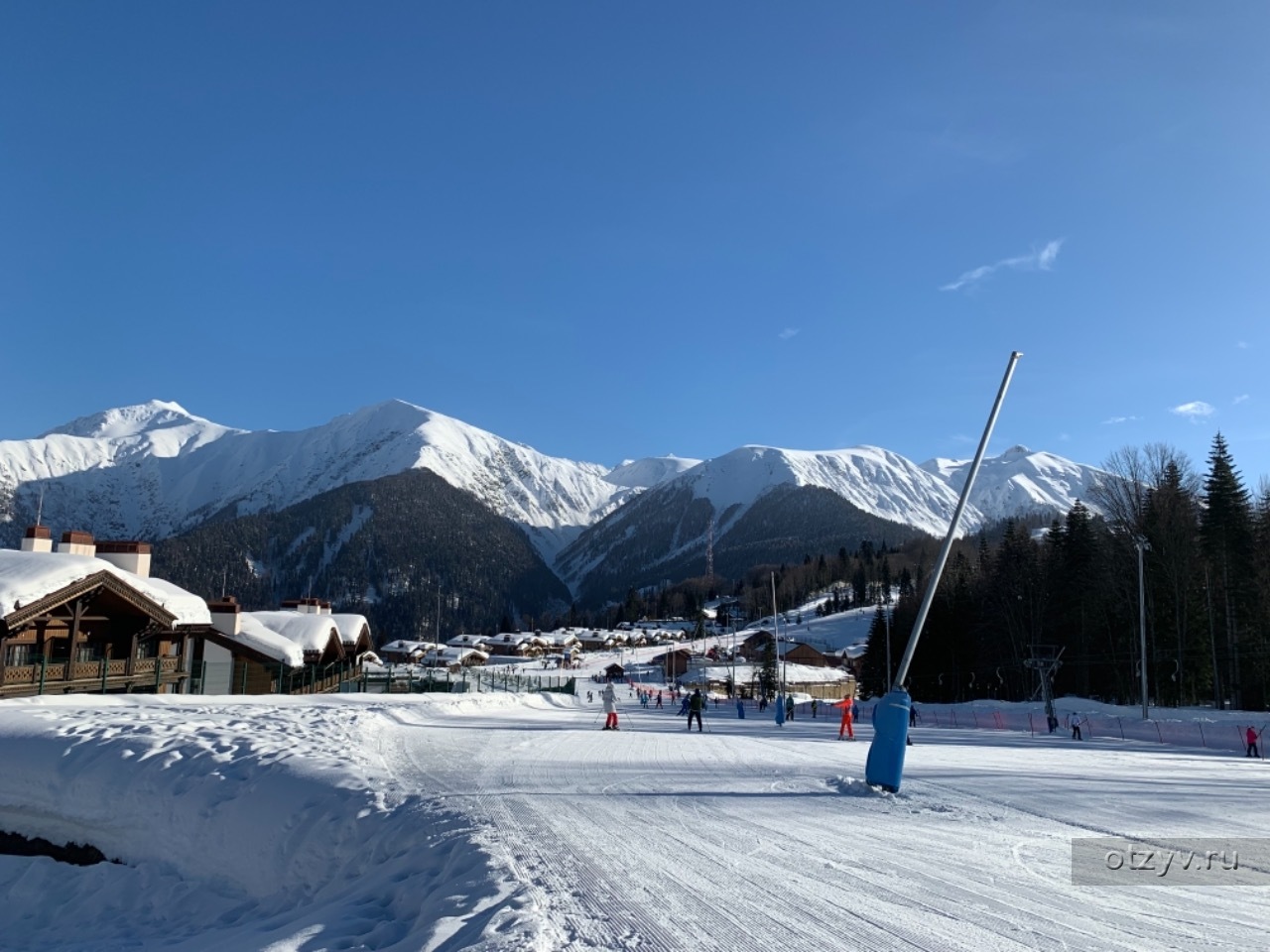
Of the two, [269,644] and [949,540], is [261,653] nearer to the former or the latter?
[269,644]

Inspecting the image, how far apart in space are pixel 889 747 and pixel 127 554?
35.8m

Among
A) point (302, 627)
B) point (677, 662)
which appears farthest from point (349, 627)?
point (677, 662)

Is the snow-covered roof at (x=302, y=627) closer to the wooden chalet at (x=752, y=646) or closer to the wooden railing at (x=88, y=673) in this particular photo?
the wooden railing at (x=88, y=673)

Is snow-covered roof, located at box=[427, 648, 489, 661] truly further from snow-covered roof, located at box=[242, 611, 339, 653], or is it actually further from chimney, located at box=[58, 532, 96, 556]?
chimney, located at box=[58, 532, 96, 556]

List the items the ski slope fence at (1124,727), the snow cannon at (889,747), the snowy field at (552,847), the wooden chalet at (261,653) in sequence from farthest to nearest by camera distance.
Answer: the wooden chalet at (261,653), the ski slope fence at (1124,727), the snow cannon at (889,747), the snowy field at (552,847)

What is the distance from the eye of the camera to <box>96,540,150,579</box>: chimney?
3619 centimetres

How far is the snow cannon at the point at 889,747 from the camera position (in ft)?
39.0

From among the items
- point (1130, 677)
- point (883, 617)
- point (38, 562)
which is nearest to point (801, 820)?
point (38, 562)

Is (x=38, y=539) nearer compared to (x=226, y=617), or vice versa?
(x=38, y=539)

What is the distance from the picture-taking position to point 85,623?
A: 99.6 feet

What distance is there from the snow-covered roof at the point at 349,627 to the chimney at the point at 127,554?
17.9 metres

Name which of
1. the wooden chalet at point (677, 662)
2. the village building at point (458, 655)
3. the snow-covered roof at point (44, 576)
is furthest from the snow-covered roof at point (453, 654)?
the snow-covered roof at point (44, 576)

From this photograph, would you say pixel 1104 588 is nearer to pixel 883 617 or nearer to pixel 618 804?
pixel 883 617

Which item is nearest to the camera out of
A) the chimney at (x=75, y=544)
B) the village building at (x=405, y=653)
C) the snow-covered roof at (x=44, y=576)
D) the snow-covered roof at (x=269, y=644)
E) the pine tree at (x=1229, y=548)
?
the snow-covered roof at (x=44, y=576)
